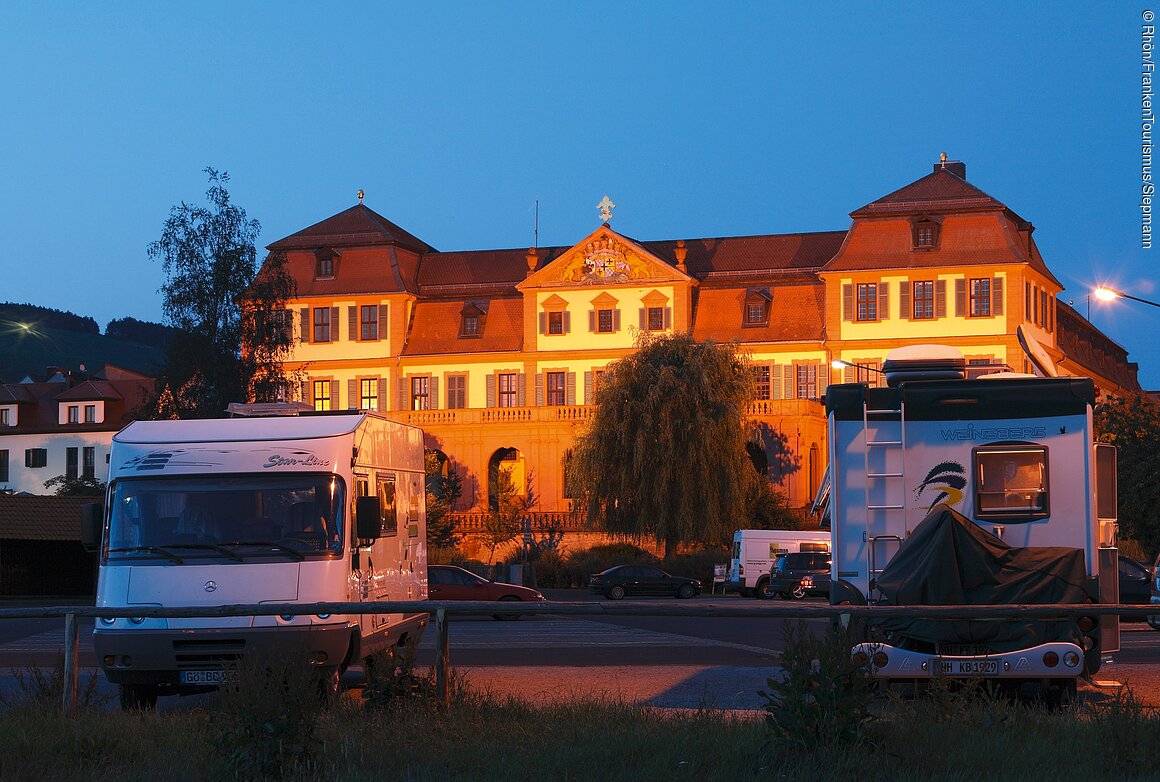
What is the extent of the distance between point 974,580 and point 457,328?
6817 centimetres

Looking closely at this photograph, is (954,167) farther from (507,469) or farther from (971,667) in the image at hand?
(971,667)

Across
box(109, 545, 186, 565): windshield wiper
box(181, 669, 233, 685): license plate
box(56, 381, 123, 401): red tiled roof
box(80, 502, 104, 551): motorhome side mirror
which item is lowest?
box(181, 669, 233, 685): license plate

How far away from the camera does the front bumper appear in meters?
14.0

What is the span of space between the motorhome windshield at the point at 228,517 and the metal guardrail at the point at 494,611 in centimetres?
144

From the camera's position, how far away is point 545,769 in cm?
1032

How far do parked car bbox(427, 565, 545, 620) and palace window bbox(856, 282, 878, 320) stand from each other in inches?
1422

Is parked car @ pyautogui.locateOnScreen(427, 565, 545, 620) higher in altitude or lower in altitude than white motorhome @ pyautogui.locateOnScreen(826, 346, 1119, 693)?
lower

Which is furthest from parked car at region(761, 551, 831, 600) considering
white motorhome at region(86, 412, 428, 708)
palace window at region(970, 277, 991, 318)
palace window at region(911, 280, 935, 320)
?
white motorhome at region(86, 412, 428, 708)

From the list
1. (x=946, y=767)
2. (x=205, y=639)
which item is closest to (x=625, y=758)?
(x=946, y=767)

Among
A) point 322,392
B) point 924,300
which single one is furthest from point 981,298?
point 322,392

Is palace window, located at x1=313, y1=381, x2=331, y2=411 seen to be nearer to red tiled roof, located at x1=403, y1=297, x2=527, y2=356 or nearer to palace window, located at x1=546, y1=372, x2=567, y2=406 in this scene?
red tiled roof, located at x1=403, y1=297, x2=527, y2=356

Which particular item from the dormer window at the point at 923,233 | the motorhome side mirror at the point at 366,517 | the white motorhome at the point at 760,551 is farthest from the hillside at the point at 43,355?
the motorhome side mirror at the point at 366,517

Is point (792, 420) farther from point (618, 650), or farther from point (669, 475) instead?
point (618, 650)

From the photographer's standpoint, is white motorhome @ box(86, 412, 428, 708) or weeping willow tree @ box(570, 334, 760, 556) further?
weeping willow tree @ box(570, 334, 760, 556)
